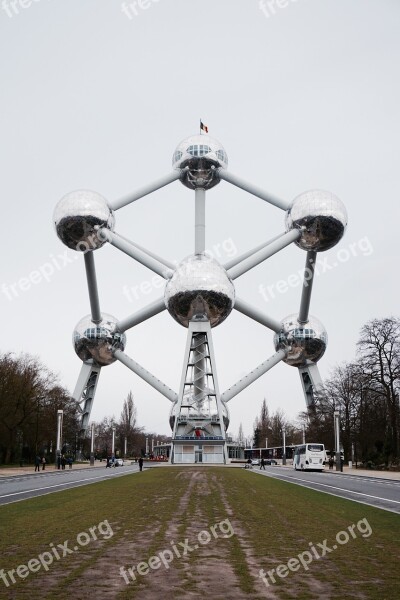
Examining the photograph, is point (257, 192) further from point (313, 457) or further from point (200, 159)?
point (313, 457)

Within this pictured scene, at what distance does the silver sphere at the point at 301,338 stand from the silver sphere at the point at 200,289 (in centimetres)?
1003

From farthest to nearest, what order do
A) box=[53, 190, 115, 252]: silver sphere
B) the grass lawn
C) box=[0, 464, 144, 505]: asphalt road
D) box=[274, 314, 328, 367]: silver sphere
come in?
box=[274, 314, 328, 367]: silver sphere → box=[53, 190, 115, 252]: silver sphere → box=[0, 464, 144, 505]: asphalt road → the grass lawn

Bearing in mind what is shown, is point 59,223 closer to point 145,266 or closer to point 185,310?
point 145,266

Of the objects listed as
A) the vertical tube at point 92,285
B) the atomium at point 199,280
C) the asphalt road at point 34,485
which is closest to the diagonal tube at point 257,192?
the atomium at point 199,280

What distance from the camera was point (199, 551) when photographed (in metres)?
7.30

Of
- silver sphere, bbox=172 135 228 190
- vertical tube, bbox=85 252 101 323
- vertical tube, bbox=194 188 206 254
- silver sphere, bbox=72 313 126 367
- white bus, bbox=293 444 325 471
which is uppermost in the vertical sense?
silver sphere, bbox=172 135 228 190

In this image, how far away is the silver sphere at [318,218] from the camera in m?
39.1

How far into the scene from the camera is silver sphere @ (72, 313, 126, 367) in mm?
48188

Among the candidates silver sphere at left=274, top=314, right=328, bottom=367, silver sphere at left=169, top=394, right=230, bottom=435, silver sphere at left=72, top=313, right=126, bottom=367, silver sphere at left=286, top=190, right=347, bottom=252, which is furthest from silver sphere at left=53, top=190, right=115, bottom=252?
silver sphere at left=274, top=314, right=328, bottom=367

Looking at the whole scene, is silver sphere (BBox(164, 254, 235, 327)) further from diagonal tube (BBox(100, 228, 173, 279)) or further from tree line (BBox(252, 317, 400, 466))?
tree line (BBox(252, 317, 400, 466))

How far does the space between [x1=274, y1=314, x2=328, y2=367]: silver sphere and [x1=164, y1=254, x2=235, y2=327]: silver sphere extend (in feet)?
32.9

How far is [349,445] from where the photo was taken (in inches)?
1944

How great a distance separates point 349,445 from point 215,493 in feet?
116

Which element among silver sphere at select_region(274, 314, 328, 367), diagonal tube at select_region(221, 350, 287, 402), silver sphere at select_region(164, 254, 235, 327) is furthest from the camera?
silver sphere at select_region(274, 314, 328, 367)
